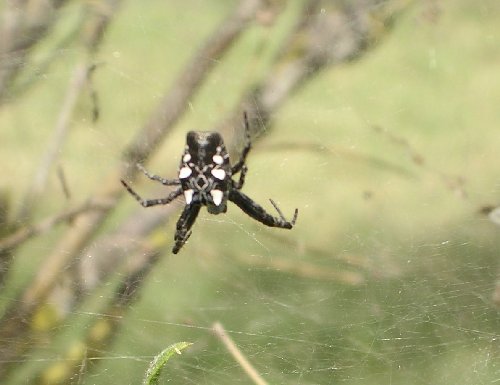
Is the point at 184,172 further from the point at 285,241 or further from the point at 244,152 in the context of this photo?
the point at 285,241

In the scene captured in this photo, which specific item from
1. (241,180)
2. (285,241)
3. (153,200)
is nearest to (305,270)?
(285,241)

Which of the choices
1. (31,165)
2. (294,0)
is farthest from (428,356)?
(31,165)

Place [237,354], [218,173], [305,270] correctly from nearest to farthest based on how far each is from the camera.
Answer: [237,354] < [218,173] < [305,270]

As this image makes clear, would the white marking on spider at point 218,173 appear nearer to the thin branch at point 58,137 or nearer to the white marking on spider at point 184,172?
the white marking on spider at point 184,172

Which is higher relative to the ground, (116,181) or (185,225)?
(116,181)

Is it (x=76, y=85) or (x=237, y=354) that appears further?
(x=76, y=85)

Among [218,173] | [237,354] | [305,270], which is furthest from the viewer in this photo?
[305,270]

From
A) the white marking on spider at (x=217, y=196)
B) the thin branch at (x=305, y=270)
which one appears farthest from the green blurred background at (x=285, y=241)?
the white marking on spider at (x=217, y=196)
